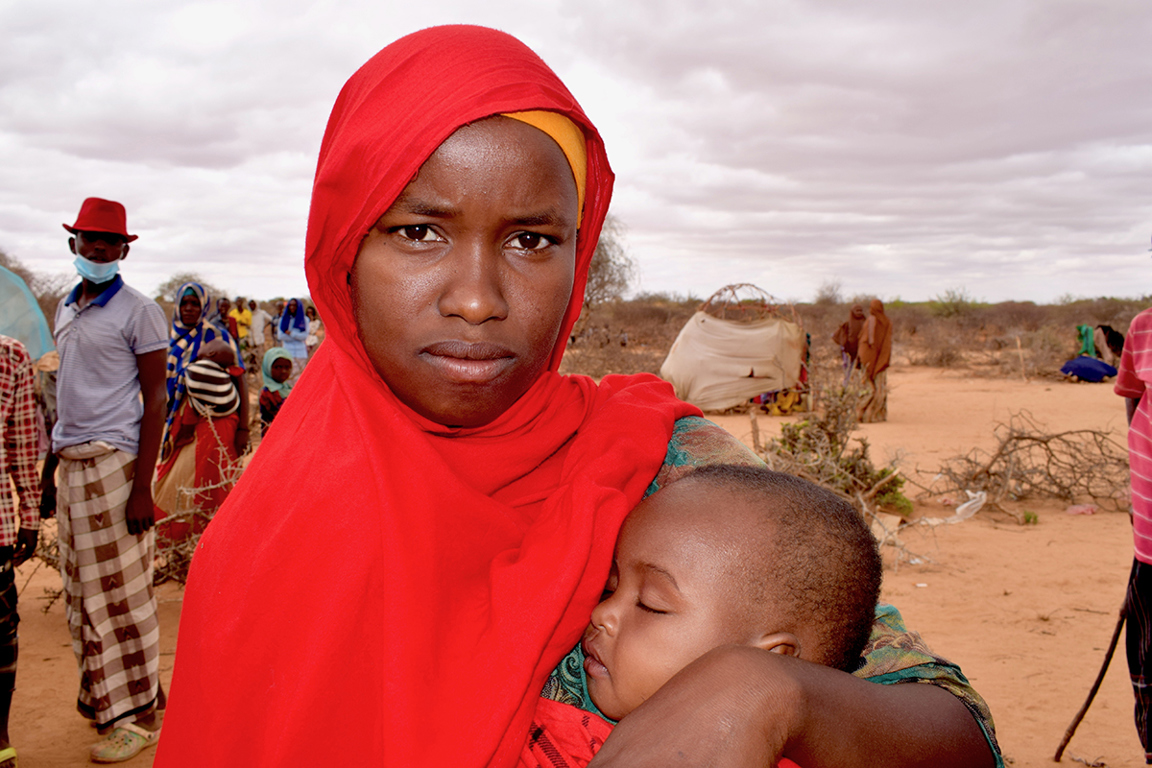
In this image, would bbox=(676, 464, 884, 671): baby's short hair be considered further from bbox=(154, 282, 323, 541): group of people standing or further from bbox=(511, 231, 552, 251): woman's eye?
bbox=(154, 282, 323, 541): group of people standing

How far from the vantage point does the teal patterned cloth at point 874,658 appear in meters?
1.13

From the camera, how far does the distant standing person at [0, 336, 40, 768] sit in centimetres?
321

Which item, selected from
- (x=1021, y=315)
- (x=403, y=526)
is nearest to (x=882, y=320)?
(x=403, y=526)

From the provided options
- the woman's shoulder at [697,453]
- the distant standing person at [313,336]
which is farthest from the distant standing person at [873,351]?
the woman's shoulder at [697,453]

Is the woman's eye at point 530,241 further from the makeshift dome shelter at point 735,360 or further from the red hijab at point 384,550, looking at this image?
the makeshift dome shelter at point 735,360

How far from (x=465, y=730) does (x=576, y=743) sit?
0.63 ft

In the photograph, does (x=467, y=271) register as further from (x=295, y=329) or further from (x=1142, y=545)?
(x=295, y=329)

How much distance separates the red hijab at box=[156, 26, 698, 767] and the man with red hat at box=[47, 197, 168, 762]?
9.86ft

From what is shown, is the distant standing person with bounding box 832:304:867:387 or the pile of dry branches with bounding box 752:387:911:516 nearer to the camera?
the pile of dry branches with bounding box 752:387:911:516

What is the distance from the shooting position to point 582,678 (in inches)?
48.4

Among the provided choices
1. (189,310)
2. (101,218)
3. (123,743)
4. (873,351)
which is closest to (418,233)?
(101,218)

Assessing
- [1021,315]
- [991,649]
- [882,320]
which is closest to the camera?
[991,649]

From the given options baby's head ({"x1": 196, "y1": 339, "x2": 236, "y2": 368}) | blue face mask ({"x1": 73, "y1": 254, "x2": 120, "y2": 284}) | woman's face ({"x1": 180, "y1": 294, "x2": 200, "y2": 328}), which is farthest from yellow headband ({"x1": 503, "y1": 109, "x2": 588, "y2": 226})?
woman's face ({"x1": 180, "y1": 294, "x2": 200, "y2": 328})

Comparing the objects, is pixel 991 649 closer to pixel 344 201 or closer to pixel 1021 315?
pixel 344 201
